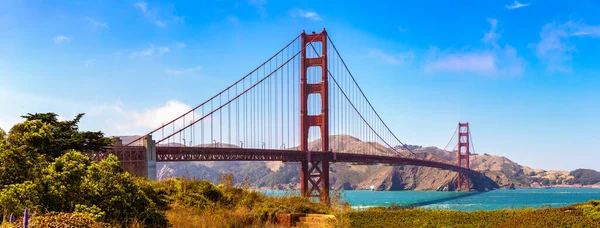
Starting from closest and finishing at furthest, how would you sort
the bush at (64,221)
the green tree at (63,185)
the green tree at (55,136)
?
the bush at (64,221) → the green tree at (63,185) → the green tree at (55,136)

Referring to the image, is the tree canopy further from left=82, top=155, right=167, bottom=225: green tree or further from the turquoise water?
the turquoise water

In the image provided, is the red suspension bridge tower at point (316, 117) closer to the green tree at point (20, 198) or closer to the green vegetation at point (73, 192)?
the green vegetation at point (73, 192)

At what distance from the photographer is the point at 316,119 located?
2549 inches

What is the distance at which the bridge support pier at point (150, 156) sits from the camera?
36.3 metres

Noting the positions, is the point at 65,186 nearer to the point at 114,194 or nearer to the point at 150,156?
the point at 114,194

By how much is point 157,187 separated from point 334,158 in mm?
44811

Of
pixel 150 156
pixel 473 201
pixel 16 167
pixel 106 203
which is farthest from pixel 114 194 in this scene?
pixel 473 201

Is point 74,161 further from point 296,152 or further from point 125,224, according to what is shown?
point 296,152

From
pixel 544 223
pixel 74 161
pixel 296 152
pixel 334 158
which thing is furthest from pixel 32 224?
pixel 334 158

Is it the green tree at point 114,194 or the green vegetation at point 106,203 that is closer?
the green vegetation at point 106,203

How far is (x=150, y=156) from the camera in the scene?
36.5 m

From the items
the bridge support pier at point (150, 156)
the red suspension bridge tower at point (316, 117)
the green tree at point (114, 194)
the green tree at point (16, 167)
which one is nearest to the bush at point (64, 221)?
the green tree at point (114, 194)

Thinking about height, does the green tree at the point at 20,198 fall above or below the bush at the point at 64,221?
above

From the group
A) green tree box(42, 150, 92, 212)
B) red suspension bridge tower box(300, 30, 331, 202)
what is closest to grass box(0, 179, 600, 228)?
green tree box(42, 150, 92, 212)
